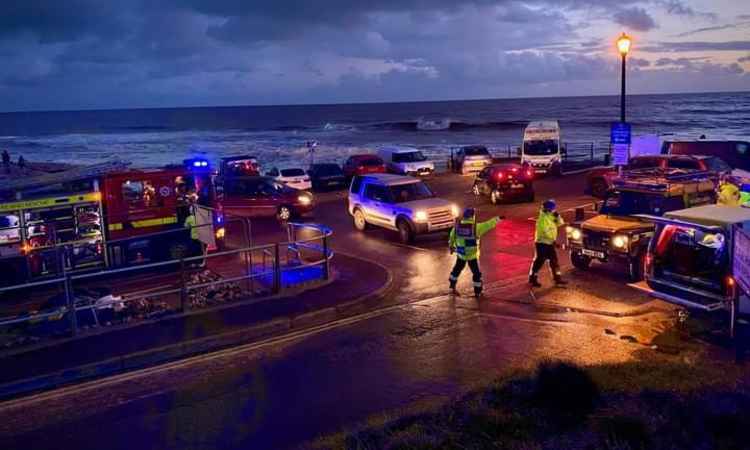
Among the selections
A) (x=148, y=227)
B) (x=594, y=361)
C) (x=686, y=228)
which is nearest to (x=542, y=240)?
(x=686, y=228)

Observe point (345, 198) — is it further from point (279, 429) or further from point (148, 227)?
point (279, 429)

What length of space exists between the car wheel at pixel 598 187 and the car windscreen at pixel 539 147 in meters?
7.00

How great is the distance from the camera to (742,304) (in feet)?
30.8

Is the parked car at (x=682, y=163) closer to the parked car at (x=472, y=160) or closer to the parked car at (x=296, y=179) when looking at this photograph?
the parked car at (x=472, y=160)

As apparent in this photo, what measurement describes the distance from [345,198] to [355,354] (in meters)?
19.3

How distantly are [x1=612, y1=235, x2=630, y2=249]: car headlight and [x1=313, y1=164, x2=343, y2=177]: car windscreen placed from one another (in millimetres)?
20165

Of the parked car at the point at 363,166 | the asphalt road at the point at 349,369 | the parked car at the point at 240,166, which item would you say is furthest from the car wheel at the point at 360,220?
the parked car at the point at 363,166

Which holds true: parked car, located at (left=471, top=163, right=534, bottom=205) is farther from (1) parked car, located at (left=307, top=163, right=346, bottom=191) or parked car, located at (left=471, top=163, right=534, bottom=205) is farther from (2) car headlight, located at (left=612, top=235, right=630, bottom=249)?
(2) car headlight, located at (left=612, top=235, right=630, bottom=249)

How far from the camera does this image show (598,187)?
2539cm

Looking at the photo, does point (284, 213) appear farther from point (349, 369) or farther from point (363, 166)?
point (349, 369)

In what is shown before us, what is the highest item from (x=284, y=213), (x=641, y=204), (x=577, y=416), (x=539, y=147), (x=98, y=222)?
(x=539, y=147)

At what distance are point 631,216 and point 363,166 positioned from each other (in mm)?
20878

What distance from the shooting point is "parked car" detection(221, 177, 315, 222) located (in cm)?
2314

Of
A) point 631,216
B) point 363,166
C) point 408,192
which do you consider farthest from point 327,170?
point 631,216
